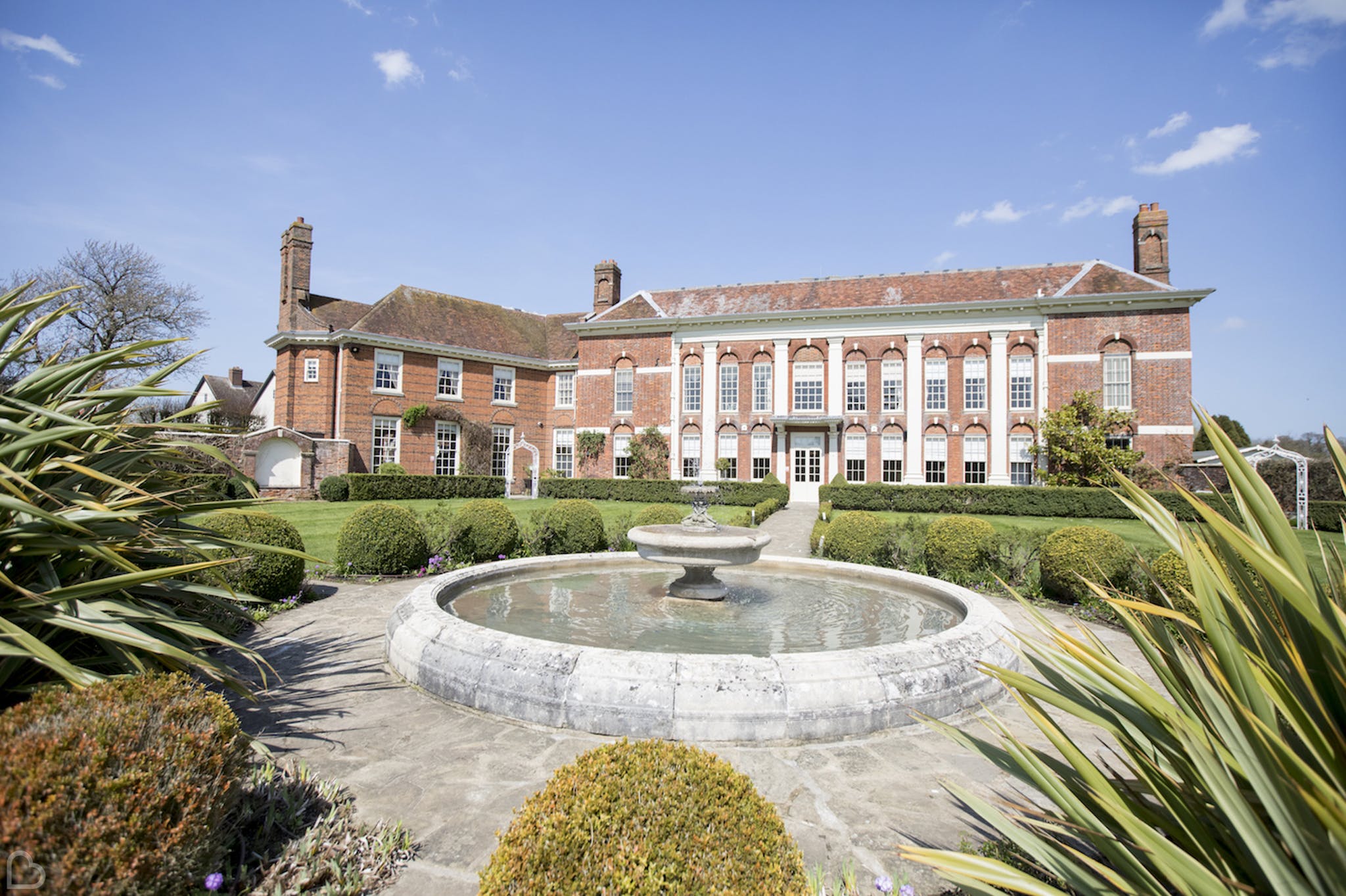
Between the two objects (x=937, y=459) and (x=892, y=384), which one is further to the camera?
(x=892, y=384)

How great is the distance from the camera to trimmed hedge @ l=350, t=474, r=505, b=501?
2419 cm

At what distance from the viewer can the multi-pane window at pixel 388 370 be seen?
2938 cm

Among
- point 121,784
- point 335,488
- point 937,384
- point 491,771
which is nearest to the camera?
point 121,784

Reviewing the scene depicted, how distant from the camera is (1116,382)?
25922 millimetres

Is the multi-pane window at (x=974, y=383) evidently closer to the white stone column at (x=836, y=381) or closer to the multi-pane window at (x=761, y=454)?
the white stone column at (x=836, y=381)

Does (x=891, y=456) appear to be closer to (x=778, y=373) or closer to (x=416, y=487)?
(x=778, y=373)

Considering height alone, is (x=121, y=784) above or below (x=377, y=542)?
above

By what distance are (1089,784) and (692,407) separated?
3014 centimetres

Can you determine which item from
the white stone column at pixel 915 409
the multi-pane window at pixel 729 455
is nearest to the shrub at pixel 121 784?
the multi-pane window at pixel 729 455

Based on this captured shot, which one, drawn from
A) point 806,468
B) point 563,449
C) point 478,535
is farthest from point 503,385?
point 478,535

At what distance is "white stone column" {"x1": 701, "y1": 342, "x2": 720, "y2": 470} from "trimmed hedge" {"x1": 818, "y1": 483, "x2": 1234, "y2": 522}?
6670 mm

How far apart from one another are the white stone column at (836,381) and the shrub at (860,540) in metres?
19.4

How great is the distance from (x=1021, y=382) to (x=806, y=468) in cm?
1014

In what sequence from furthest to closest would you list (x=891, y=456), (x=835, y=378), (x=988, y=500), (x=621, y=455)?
1. (x=621, y=455)
2. (x=835, y=378)
3. (x=891, y=456)
4. (x=988, y=500)
